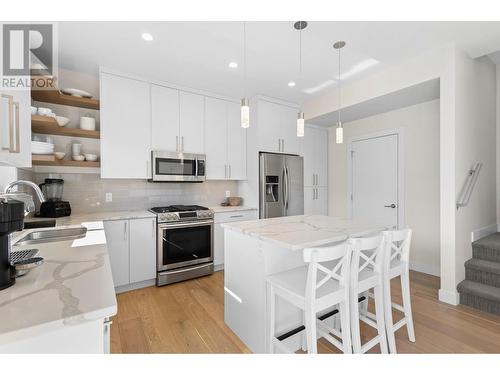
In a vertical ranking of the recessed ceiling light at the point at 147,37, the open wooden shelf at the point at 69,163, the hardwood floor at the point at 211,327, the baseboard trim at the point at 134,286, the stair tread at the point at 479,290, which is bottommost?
the hardwood floor at the point at 211,327

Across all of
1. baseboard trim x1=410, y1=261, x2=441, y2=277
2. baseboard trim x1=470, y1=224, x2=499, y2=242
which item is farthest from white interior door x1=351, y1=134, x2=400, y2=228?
baseboard trim x1=470, y1=224, x2=499, y2=242

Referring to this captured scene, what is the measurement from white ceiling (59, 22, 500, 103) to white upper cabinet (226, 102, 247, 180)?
0.70 m

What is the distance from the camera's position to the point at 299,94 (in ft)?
12.0

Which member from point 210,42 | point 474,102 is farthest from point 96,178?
point 474,102

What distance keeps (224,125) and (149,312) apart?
264cm

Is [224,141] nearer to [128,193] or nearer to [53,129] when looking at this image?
[128,193]

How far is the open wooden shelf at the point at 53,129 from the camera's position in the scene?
7.77 ft

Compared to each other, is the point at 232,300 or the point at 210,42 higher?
the point at 210,42

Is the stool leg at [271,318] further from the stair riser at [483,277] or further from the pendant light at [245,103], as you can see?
the stair riser at [483,277]

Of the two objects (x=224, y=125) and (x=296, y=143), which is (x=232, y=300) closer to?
(x=224, y=125)

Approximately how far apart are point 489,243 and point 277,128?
2.97 metres

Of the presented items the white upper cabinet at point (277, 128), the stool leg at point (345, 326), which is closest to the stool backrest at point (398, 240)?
the stool leg at point (345, 326)

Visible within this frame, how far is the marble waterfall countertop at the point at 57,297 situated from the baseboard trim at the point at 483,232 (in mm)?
3561
